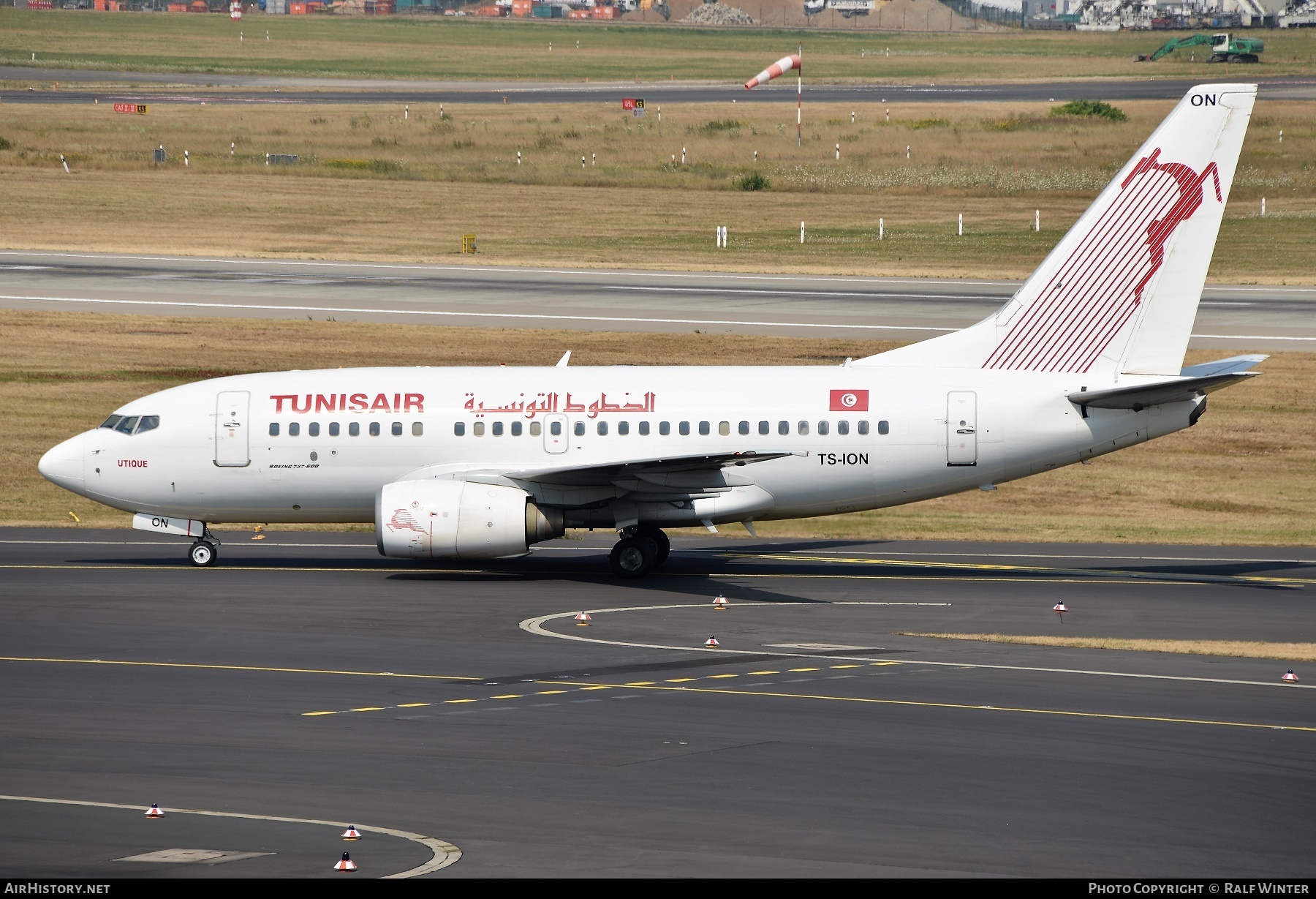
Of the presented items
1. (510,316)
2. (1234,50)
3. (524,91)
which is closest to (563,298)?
(510,316)

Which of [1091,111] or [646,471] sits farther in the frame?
[1091,111]

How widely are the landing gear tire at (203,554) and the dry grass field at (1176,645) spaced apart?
15696 mm

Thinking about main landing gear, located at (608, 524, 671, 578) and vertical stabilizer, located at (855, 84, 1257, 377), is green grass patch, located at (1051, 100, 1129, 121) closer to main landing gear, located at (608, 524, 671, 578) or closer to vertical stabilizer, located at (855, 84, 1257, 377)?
vertical stabilizer, located at (855, 84, 1257, 377)

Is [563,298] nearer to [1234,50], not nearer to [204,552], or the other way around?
[204,552]

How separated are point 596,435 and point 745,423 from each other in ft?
10.4

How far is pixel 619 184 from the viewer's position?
103812 millimetres

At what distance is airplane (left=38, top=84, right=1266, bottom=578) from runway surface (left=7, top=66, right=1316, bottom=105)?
366ft

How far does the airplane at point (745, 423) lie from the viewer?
3347 centimetres

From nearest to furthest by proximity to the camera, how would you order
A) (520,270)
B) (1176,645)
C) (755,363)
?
(1176,645) → (755,363) → (520,270)

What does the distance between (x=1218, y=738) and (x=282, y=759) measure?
12.4m

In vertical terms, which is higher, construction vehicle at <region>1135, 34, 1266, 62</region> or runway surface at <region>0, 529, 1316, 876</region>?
construction vehicle at <region>1135, 34, 1266, 62</region>

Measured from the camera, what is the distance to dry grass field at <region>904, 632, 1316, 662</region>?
90.1 feet

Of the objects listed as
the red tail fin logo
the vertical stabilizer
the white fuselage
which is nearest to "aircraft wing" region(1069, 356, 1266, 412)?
the white fuselage

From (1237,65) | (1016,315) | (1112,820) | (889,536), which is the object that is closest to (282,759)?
(1112,820)
